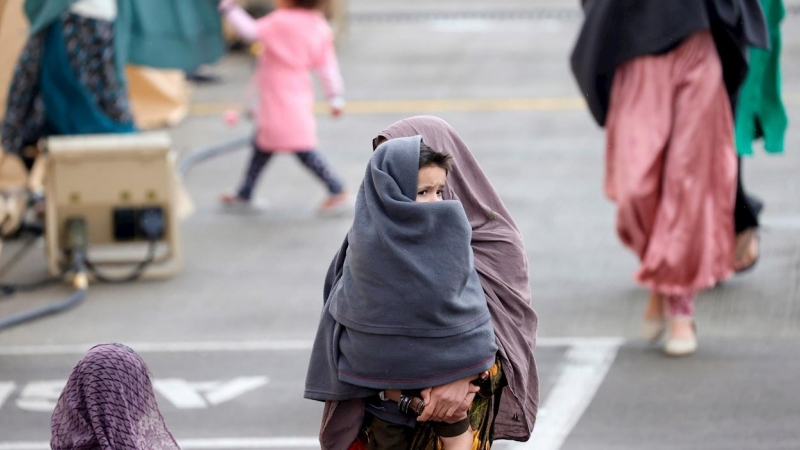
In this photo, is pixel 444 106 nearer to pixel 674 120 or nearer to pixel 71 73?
pixel 71 73

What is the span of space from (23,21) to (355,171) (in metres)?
2.68

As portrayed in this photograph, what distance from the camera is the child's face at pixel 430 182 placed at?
3.38 metres

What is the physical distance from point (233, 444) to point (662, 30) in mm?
2557

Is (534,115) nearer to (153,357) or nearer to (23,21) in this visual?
(23,21)

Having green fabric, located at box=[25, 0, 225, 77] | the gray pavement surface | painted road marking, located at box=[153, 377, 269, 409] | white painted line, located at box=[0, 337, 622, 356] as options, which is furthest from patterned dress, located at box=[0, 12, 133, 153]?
painted road marking, located at box=[153, 377, 269, 409]

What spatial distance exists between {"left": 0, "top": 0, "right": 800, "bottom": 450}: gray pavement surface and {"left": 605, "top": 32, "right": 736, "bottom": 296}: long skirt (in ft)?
1.54

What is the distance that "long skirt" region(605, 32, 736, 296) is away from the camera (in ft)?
19.7

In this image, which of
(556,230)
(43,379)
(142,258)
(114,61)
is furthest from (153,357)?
(556,230)

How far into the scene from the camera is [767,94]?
6.58 m

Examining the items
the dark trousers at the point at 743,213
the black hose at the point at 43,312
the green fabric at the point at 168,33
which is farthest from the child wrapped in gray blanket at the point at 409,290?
the green fabric at the point at 168,33

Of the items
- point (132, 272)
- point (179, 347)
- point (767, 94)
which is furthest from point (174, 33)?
point (767, 94)

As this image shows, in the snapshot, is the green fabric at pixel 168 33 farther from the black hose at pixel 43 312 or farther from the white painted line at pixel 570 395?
the white painted line at pixel 570 395

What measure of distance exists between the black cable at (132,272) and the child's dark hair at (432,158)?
4586mm

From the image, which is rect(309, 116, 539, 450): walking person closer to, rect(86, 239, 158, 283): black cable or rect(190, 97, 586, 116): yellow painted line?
rect(86, 239, 158, 283): black cable
